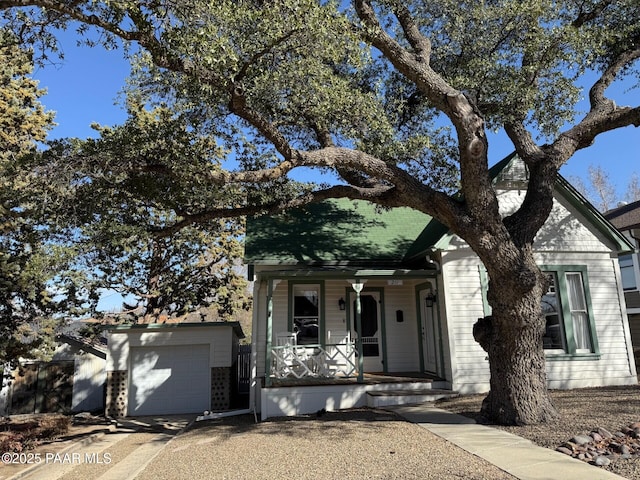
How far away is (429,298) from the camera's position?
40.7 ft

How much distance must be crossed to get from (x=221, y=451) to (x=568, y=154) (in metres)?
8.15

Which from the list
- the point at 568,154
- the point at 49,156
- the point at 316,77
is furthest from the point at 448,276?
the point at 49,156

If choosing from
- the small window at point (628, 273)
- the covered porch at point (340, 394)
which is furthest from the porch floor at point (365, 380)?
the small window at point (628, 273)

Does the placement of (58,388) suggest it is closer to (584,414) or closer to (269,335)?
(269,335)

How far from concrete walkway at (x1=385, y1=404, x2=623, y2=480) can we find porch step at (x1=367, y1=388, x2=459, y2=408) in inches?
64.1

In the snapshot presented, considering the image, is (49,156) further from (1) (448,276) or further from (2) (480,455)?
(1) (448,276)

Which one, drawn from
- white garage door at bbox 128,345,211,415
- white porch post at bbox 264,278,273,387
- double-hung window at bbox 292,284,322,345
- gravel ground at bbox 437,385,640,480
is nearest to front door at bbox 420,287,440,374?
gravel ground at bbox 437,385,640,480

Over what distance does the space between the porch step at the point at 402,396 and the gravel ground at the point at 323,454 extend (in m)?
1.06

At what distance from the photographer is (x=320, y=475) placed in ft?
18.7

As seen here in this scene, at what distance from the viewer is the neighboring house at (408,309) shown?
1118 centimetres

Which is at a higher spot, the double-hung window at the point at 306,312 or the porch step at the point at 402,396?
the double-hung window at the point at 306,312

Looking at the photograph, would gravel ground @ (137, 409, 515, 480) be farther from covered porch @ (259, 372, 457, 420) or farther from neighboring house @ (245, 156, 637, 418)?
neighboring house @ (245, 156, 637, 418)

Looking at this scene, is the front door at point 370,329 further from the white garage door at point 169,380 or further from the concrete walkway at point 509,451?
the white garage door at point 169,380

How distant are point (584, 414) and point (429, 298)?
520 cm
